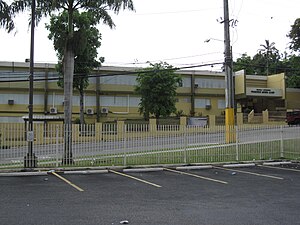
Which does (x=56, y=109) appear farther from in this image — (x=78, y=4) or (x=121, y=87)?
(x=78, y=4)

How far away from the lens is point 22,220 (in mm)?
6812

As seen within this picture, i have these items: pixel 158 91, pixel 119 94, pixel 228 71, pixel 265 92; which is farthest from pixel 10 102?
pixel 265 92

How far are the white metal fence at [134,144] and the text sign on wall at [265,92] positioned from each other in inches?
1170

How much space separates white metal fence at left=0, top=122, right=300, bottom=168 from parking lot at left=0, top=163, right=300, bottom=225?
5.76 feet

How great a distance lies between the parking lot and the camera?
23.3 feet

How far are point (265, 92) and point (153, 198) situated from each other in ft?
138

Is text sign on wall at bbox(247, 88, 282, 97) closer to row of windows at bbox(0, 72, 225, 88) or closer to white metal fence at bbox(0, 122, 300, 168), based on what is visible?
row of windows at bbox(0, 72, 225, 88)

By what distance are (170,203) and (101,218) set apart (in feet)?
6.93

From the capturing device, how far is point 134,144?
1617 centimetres

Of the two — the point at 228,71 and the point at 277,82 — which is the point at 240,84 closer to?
the point at 277,82

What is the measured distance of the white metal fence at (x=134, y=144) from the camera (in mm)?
15117

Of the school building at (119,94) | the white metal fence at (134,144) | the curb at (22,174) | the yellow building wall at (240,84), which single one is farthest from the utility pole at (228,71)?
the yellow building wall at (240,84)

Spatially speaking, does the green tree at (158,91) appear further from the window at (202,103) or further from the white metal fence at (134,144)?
the white metal fence at (134,144)

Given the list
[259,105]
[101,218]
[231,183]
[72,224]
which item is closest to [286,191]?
[231,183]
